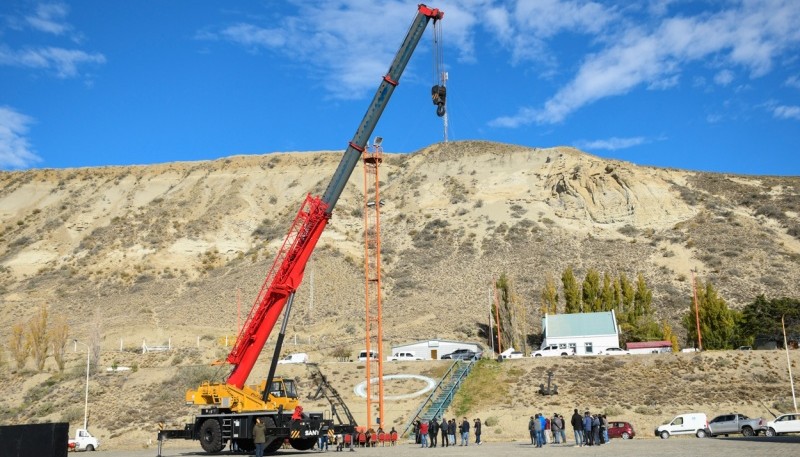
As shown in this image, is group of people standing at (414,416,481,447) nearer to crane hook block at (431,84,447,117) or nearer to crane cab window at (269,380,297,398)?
crane cab window at (269,380,297,398)

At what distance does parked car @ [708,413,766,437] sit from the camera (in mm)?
35562

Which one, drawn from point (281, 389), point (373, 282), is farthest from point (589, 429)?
point (373, 282)

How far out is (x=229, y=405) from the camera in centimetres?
2905

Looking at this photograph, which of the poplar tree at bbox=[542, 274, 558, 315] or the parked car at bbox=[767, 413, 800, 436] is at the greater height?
the poplar tree at bbox=[542, 274, 558, 315]

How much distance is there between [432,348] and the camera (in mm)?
62531

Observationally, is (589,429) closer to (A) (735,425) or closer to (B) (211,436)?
(A) (735,425)


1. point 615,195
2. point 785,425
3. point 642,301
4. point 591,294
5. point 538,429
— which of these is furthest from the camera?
point 615,195

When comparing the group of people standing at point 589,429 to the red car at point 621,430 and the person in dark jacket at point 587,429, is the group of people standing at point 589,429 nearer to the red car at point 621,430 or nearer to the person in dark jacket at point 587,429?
the person in dark jacket at point 587,429

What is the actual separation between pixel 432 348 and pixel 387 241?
132 feet

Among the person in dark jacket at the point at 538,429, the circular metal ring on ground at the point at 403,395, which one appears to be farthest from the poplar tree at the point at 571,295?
the person in dark jacket at the point at 538,429

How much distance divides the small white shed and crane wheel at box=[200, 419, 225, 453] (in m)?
33.5

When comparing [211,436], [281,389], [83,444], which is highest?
[281,389]

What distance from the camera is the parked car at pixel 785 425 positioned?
3434cm

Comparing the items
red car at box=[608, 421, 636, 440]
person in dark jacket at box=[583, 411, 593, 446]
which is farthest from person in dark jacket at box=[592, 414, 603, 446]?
red car at box=[608, 421, 636, 440]
